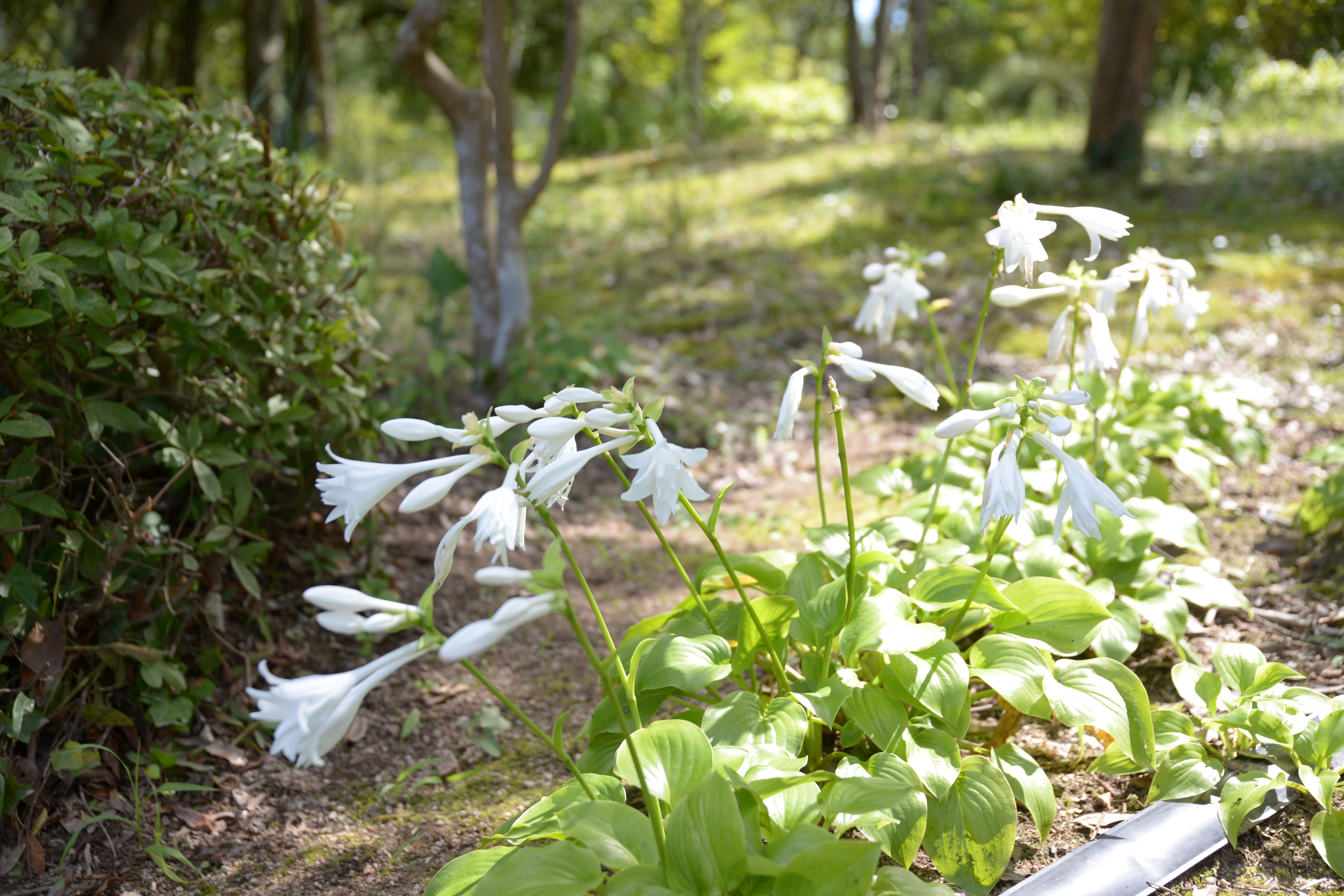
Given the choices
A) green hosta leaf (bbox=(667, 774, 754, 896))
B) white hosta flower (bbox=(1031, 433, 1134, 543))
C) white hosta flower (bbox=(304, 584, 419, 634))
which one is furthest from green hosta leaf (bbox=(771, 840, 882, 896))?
white hosta flower (bbox=(304, 584, 419, 634))

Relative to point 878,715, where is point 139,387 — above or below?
above

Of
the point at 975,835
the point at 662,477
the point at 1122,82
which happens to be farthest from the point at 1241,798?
the point at 1122,82

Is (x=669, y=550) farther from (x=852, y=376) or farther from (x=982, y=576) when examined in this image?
(x=982, y=576)

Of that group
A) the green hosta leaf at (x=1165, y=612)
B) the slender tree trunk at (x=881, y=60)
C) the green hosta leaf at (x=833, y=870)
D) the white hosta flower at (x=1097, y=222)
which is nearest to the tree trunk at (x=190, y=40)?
the slender tree trunk at (x=881, y=60)

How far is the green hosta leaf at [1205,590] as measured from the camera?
2.23 meters

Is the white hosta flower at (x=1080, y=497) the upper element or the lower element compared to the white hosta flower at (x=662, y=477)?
lower

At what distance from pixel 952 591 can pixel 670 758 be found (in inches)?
29.6

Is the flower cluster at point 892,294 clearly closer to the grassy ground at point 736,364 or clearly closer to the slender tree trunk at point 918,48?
Answer: the grassy ground at point 736,364

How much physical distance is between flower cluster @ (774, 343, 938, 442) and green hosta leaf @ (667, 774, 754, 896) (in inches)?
23.0

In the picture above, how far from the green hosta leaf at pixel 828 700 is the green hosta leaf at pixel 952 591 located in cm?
26

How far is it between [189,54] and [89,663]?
13.8 m

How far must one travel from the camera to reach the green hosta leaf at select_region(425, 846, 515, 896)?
1404 mm

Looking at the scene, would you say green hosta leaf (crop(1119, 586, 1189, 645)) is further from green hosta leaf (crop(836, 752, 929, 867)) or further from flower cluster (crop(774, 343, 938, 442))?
flower cluster (crop(774, 343, 938, 442))

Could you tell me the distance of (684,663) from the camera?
1.72 metres
